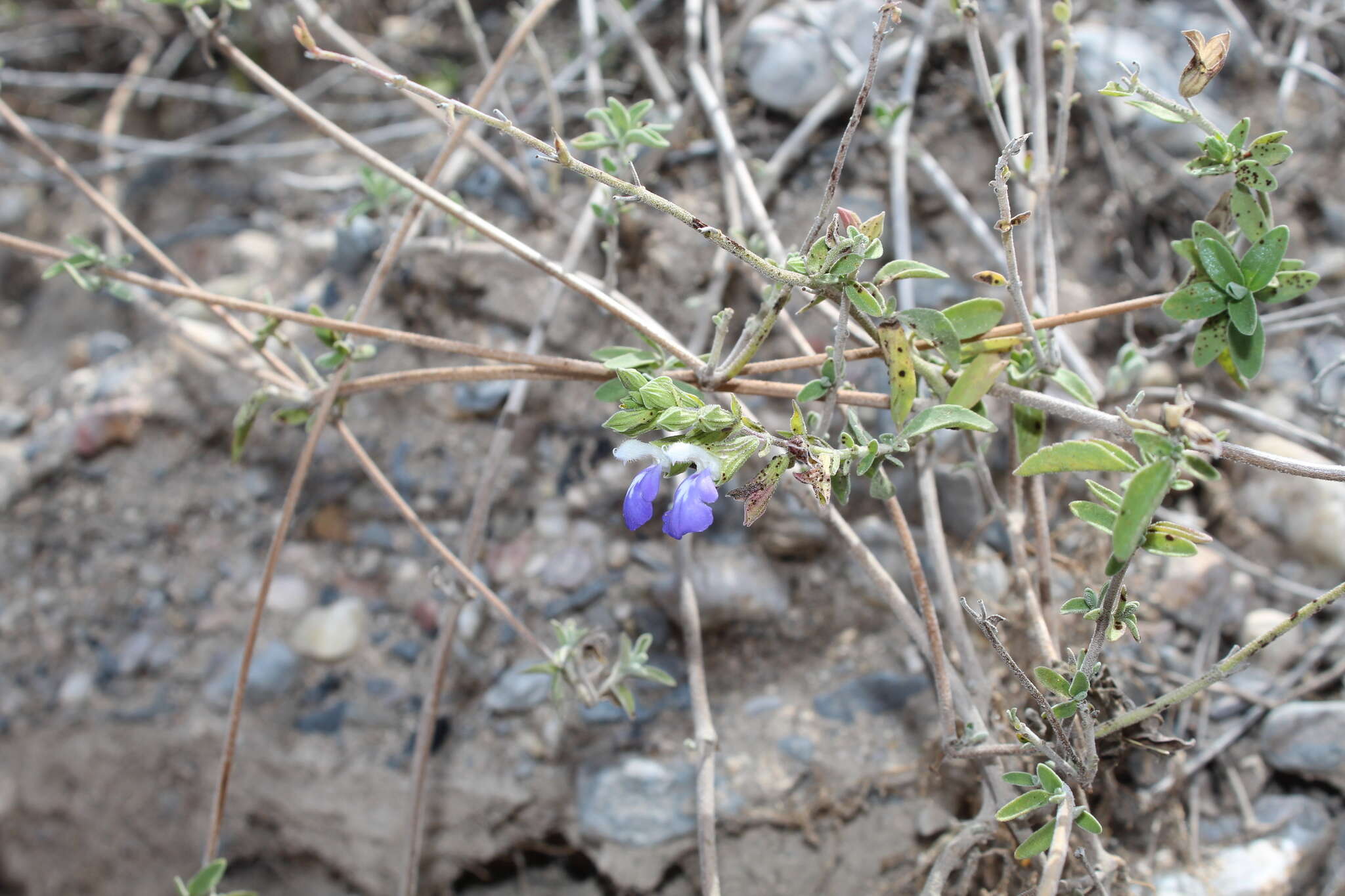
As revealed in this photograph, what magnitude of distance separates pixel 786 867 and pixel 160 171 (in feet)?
10.8

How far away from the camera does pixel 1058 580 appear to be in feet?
7.36

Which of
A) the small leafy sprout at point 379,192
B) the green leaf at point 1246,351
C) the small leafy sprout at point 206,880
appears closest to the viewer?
the green leaf at point 1246,351

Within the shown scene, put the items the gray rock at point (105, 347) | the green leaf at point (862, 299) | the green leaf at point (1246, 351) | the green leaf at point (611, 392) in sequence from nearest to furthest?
the green leaf at point (862, 299), the green leaf at point (1246, 351), the green leaf at point (611, 392), the gray rock at point (105, 347)

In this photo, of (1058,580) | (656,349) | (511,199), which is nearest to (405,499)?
(511,199)

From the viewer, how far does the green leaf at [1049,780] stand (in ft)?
4.83

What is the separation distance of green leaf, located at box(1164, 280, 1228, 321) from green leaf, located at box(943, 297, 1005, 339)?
10.6 inches

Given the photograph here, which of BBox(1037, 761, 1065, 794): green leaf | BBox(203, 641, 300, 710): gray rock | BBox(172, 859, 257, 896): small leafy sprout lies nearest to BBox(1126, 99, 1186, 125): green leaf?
BBox(1037, 761, 1065, 794): green leaf

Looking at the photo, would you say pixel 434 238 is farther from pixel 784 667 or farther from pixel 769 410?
pixel 784 667

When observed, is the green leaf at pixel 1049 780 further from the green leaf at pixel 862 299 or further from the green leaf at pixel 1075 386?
the green leaf at pixel 862 299

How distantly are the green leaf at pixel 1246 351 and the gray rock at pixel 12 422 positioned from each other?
327 centimetres

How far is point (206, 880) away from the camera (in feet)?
6.07

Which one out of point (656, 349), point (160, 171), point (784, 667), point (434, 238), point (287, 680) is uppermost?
point (656, 349)

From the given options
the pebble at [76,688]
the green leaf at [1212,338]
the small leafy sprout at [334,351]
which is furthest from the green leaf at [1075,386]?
the pebble at [76,688]

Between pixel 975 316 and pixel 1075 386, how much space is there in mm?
226
